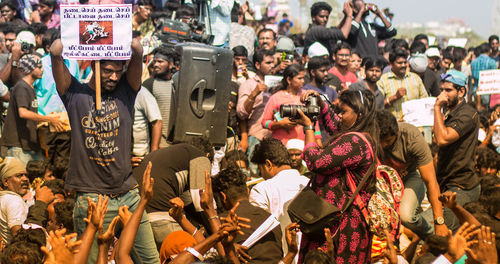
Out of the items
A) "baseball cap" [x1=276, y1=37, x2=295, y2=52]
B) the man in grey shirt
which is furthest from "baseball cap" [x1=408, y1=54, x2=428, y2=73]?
the man in grey shirt

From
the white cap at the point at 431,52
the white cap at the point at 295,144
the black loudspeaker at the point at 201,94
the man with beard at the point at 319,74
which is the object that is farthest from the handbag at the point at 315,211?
the white cap at the point at 431,52

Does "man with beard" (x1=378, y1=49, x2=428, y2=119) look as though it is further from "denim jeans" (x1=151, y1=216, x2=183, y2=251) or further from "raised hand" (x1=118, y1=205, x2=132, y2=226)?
"raised hand" (x1=118, y1=205, x2=132, y2=226)

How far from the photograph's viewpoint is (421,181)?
24.8 ft

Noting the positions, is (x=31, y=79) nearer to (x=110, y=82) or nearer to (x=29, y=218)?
(x=29, y=218)

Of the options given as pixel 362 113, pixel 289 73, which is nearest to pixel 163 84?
pixel 289 73

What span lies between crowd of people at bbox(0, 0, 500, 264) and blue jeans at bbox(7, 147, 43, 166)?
0.01 m

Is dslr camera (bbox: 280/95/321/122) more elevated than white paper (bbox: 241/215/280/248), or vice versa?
dslr camera (bbox: 280/95/321/122)

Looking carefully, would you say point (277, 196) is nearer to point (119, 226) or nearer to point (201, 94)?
point (119, 226)

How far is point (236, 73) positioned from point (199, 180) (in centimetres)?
452

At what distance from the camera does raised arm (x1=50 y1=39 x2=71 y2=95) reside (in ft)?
18.1

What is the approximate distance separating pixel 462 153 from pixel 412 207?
94 cm

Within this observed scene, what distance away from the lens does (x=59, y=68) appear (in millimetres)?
5543

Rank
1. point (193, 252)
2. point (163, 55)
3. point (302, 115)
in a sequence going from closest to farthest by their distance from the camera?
point (193, 252), point (302, 115), point (163, 55)

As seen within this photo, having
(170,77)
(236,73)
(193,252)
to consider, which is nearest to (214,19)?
(236,73)
